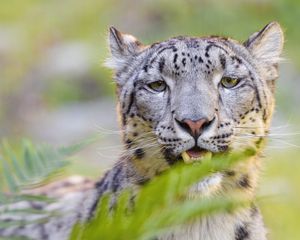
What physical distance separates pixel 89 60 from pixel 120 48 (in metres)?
11.4

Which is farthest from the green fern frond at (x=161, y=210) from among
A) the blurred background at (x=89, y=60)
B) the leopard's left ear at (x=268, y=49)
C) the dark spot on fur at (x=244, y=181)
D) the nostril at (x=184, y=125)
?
the blurred background at (x=89, y=60)

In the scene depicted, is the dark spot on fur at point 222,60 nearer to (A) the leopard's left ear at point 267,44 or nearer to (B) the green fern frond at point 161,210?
(A) the leopard's left ear at point 267,44

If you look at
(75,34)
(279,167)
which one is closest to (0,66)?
(75,34)

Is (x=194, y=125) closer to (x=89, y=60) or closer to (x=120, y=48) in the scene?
(x=120, y=48)

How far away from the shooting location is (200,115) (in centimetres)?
543

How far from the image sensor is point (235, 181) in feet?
19.5

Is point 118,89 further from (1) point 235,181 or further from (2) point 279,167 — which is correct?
(2) point 279,167

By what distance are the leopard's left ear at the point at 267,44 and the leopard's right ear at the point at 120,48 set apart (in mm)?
664

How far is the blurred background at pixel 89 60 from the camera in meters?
13.6

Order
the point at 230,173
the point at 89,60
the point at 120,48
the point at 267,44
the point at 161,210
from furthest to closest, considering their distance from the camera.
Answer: the point at 89,60 < the point at 120,48 < the point at 267,44 < the point at 230,173 < the point at 161,210

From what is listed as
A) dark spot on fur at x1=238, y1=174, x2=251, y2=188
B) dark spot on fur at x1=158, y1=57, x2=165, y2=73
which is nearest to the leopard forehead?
dark spot on fur at x1=158, y1=57, x2=165, y2=73

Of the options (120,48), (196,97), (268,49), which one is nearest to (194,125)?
(196,97)

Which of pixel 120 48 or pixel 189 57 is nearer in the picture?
pixel 189 57

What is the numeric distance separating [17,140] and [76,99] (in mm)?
2839
